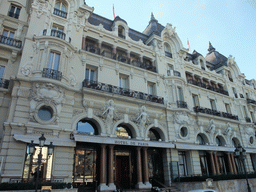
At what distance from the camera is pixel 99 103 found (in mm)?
16281

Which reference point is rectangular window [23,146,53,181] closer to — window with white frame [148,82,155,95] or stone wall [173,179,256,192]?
stone wall [173,179,256,192]

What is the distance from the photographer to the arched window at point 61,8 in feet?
58.2

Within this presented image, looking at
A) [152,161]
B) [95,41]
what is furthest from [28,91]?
[152,161]

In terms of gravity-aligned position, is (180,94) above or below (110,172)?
above

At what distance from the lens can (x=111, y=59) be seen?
736 inches

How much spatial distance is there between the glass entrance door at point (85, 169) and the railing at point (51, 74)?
19.2 ft

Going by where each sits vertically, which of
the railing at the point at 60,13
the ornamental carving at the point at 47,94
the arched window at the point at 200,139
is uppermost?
the railing at the point at 60,13

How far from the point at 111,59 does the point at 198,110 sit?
40.1 ft

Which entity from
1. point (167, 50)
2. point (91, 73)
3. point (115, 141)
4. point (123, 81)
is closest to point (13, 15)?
point (91, 73)

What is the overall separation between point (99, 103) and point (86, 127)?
232 centimetres

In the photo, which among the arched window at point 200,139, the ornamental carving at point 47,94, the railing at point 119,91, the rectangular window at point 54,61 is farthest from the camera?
the arched window at point 200,139

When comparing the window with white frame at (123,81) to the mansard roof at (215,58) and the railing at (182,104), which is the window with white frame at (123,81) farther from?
the mansard roof at (215,58)

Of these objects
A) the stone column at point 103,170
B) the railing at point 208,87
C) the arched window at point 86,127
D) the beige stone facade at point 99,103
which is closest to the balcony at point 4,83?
the beige stone facade at point 99,103

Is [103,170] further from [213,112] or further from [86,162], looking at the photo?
[213,112]
